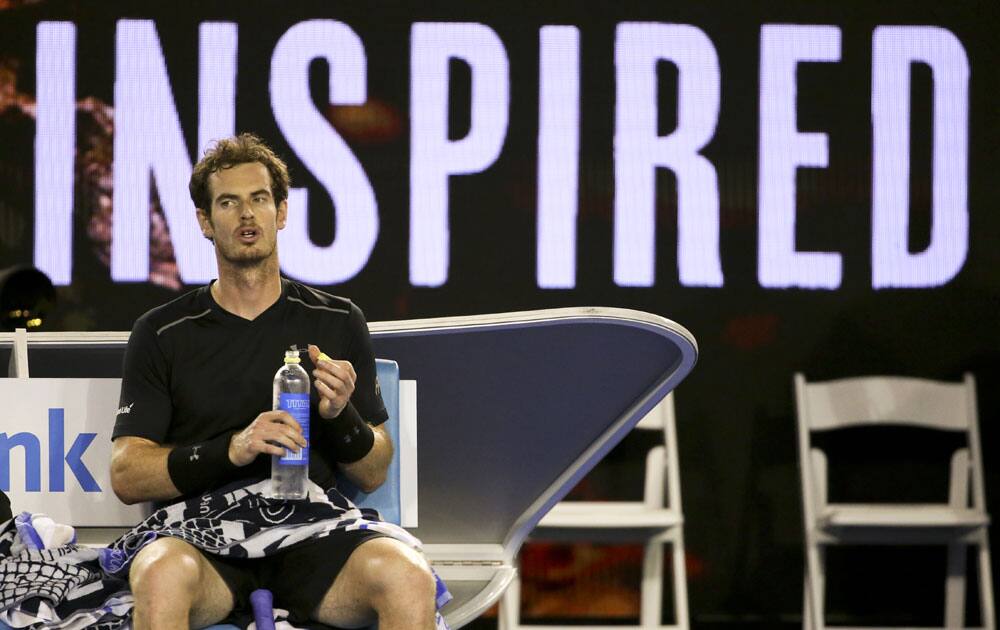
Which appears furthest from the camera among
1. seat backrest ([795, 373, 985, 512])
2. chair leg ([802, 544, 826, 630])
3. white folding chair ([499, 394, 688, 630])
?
seat backrest ([795, 373, 985, 512])

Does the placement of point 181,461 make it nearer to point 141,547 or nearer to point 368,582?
point 141,547

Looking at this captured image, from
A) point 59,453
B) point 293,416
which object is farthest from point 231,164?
point 59,453

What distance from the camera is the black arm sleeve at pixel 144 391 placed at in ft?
9.06

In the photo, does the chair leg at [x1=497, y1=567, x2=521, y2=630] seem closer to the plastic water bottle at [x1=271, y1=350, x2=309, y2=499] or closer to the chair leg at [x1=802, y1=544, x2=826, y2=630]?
the chair leg at [x1=802, y1=544, x2=826, y2=630]

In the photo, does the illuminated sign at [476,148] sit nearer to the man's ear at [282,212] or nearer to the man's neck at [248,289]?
the man's ear at [282,212]

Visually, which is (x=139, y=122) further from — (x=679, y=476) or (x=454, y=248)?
(x=679, y=476)

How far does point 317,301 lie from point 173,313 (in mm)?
285

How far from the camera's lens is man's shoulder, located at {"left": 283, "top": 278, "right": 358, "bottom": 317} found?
293 cm

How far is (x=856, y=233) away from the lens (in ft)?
17.4

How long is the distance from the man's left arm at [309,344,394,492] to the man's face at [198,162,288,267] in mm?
245

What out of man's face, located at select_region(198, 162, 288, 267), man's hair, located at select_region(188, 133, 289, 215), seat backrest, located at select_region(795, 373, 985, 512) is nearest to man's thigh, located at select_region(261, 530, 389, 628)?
man's face, located at select_region(198, 162, 288, 267)

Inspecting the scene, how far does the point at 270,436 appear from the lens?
2.59 meters

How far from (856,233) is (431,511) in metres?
2.61

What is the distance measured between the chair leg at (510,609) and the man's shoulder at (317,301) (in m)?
1.98
